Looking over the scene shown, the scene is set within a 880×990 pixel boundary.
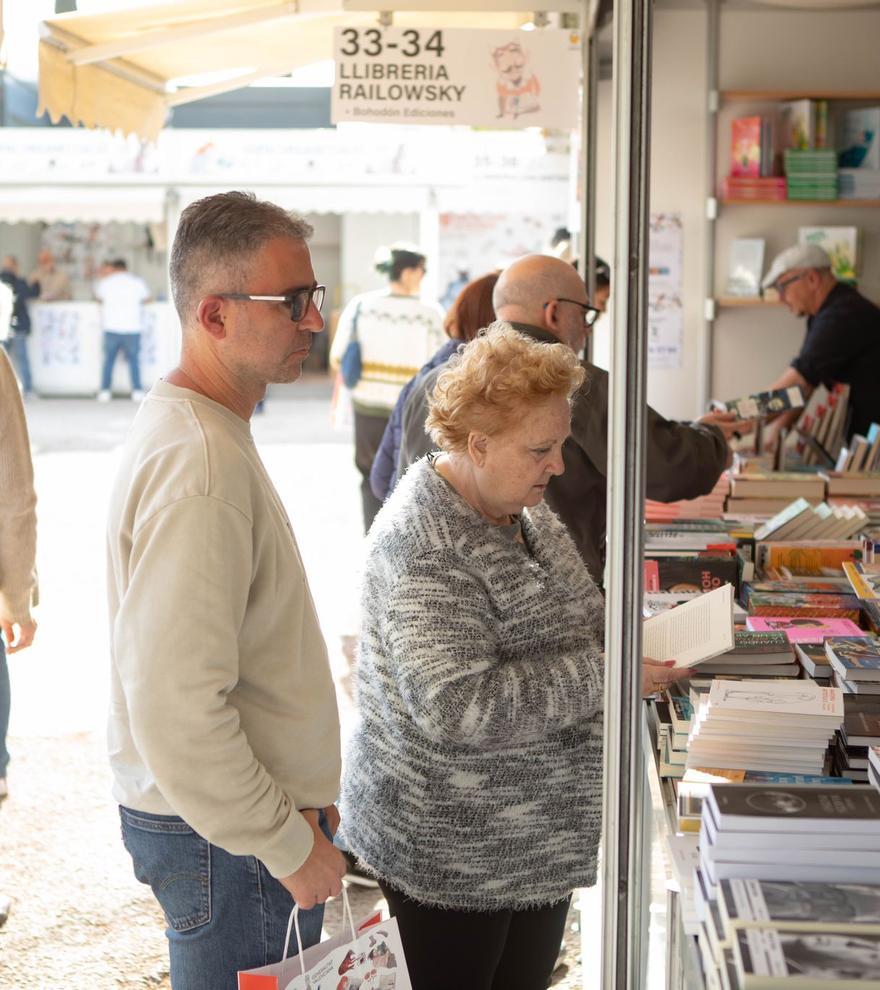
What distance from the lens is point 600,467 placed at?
10.4 ft

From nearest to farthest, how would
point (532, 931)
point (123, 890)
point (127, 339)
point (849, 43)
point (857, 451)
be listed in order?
A: point (532, 931) < point (123, 890) < point (857, 451) < point (849, 43) < point (127, 339)

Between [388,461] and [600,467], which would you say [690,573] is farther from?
[388,461]

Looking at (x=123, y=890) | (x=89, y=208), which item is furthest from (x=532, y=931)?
(x=89, y=208)

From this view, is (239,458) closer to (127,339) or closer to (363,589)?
(363,589)

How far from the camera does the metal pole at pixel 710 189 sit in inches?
252

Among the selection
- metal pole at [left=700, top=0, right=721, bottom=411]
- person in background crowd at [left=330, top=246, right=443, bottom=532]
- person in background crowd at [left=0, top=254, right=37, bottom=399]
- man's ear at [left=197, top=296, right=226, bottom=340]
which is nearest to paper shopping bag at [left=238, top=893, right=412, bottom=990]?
man's ear at [left=197, top=296, right=226, bottom=340]

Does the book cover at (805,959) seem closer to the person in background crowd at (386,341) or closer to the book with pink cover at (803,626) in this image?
the book with pink cover at (803,626)

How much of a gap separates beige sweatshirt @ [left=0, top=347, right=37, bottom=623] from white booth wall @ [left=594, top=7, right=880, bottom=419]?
357 centimetres

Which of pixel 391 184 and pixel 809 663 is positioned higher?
pixel 391 184

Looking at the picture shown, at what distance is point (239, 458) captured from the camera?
175 cm

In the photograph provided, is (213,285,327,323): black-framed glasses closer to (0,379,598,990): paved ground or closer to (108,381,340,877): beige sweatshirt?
(108,381,340,877): beige sweatshirt

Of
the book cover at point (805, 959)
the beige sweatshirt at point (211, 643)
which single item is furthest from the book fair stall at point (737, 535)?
the beige sweatshirt at point (211, 643)

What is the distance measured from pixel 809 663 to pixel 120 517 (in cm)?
132

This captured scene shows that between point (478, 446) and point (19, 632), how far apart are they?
5.92 ft
